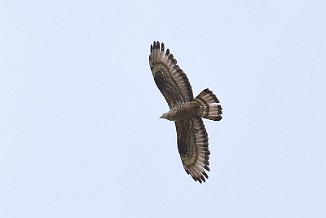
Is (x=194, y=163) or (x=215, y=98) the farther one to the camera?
(x=194, y=163)

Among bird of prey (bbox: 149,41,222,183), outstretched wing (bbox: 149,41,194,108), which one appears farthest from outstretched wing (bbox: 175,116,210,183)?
outstretched wing (bbox: 149,41,194,108)

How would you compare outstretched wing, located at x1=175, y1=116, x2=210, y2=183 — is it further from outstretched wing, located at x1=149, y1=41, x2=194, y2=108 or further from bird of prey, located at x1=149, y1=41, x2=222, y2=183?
outstretched wing, located at x1=149, y1=41, x2=194, y2=108

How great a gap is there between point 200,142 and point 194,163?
2.17 ft

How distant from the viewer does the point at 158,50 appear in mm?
20734

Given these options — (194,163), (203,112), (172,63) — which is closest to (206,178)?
(194,163)

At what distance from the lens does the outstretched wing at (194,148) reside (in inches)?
830

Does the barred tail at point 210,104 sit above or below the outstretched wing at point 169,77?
below

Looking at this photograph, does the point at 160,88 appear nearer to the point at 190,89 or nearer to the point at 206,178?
the point at 190,89

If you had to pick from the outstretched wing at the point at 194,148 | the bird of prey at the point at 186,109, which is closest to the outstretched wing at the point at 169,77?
the bird of prey at the point at 186,109

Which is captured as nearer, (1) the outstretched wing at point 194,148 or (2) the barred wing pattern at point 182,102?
(2) the barred wing pattern at point 182,102

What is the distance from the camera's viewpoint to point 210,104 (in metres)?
20.0

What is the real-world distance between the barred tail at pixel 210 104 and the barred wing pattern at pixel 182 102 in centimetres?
40

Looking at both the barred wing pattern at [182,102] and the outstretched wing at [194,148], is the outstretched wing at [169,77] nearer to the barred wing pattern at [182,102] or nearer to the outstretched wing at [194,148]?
the barred wing pattern at [182,102]

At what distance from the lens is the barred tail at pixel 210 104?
19984 mm
